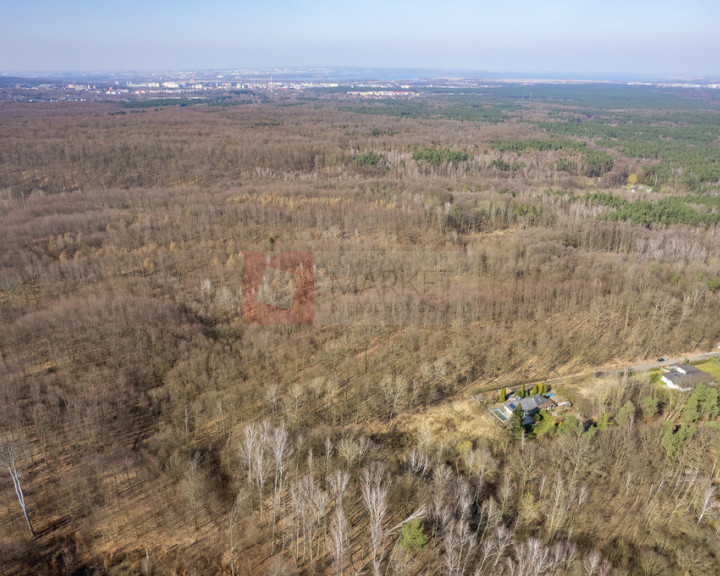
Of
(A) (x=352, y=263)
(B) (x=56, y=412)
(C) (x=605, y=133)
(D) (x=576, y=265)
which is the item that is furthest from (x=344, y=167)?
(C) (x=605, y=133)

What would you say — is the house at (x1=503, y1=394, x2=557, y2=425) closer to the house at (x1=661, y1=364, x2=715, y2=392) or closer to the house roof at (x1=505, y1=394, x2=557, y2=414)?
the house roof at (x1=505, y1=394, x2=557, y2=414)

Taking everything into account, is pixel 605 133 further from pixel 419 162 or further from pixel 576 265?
pixel 576 265

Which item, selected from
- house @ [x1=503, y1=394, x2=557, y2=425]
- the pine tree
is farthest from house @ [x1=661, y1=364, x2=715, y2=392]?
the pine tree

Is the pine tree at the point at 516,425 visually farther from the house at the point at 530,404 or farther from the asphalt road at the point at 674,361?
the asphalt road at the point at 674,361

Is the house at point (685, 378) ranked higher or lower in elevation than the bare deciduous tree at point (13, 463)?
lower

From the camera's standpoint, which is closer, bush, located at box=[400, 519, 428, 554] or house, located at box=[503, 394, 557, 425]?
bush, located at box=[400, 519, 428, 554]

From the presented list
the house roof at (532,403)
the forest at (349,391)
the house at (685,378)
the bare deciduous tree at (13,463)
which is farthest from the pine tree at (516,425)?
the bare deciduous tree at (13,463)

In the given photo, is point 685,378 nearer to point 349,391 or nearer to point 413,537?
point 349,391
